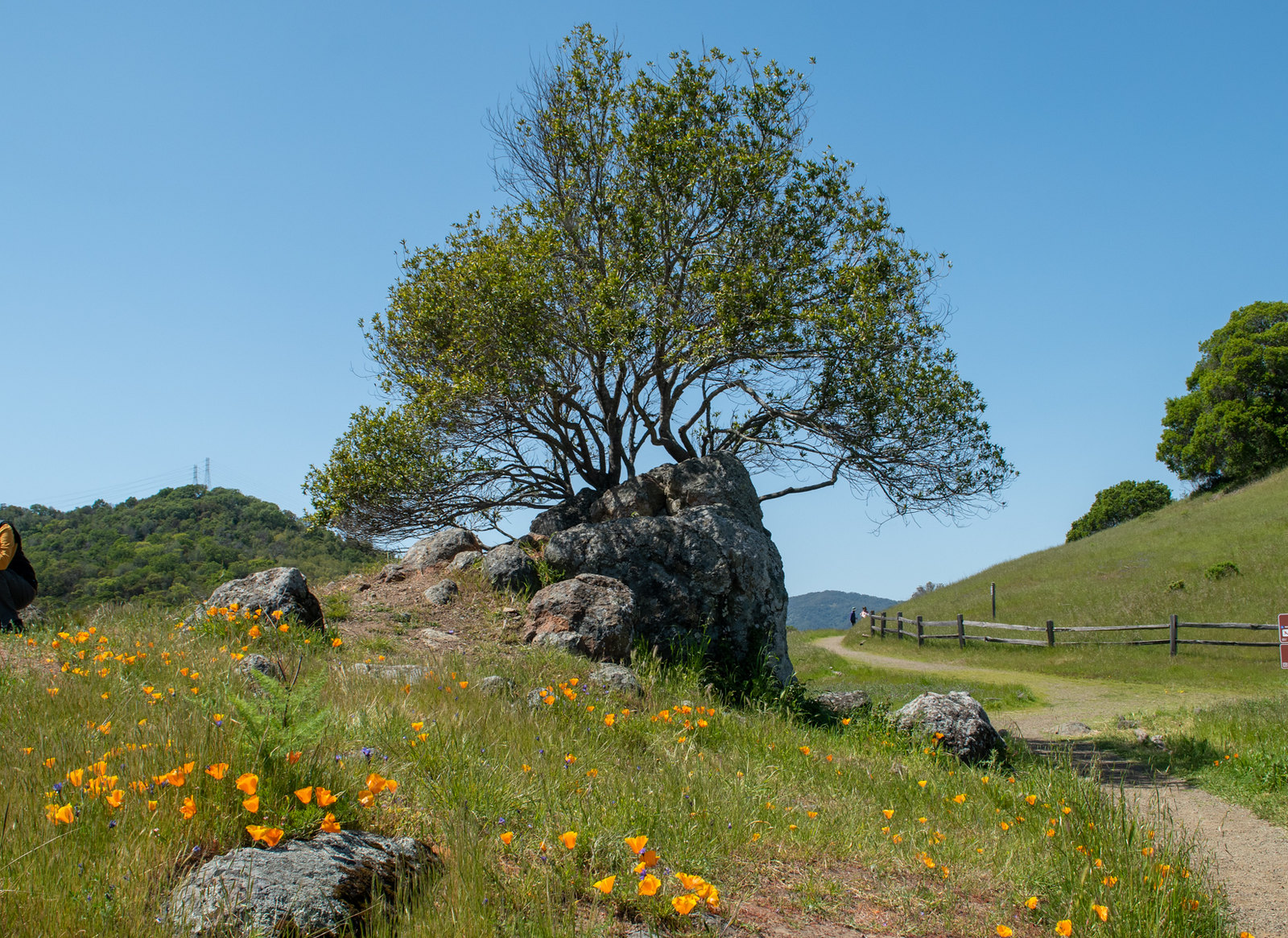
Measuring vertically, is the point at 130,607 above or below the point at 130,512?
below

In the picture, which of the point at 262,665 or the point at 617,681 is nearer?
the point at 262,665

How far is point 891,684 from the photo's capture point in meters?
21.1

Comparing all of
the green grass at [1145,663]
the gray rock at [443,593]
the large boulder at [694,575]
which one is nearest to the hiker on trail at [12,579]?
the gray rock at [443,593]

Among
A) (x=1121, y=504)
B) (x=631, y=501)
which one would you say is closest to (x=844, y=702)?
(x=631, y=501)

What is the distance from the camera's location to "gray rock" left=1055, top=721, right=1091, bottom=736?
44.0ft

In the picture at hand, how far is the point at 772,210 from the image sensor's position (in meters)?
15.2

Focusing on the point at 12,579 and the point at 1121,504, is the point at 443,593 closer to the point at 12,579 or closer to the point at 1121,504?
the point at 12,579

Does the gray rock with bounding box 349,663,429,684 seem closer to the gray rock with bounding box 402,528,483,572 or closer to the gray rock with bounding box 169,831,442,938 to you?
the gray rock with bounding box 169,831,442,938

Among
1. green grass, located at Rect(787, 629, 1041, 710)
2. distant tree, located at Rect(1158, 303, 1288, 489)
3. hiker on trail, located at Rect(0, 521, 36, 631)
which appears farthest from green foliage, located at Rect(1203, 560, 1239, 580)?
hiker on trail, located at Rect(0, 521, 36, 631)

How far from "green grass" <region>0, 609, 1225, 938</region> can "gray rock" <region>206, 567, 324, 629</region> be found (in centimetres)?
205

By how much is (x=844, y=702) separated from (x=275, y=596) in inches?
310

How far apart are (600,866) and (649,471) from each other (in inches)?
441

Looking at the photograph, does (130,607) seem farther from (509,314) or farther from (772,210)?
(772,210)

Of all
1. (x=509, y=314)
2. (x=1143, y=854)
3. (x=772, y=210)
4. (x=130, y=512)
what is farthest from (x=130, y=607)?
(x=130, y=512)
